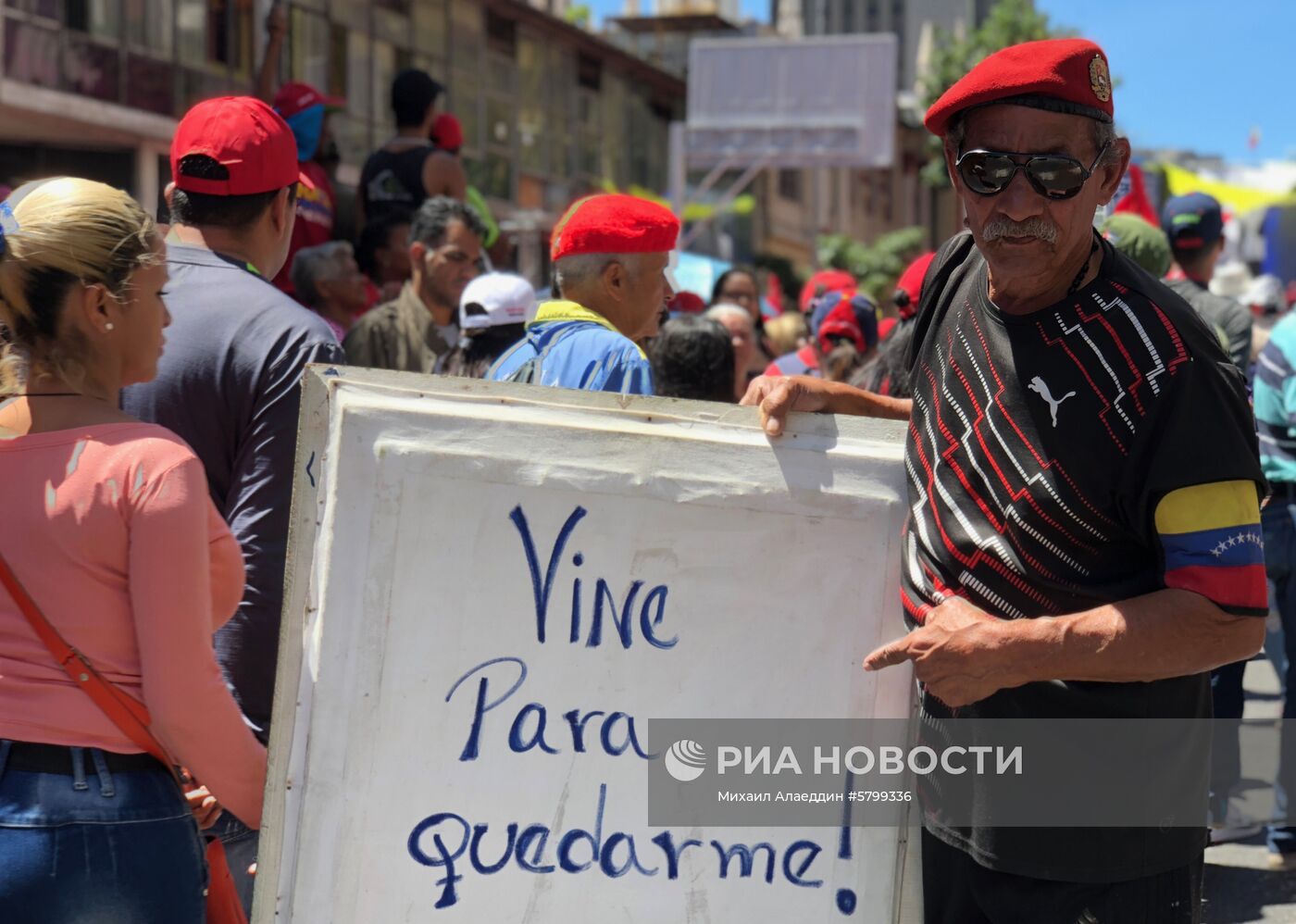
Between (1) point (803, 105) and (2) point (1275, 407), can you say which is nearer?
(2) point (1275, 407)

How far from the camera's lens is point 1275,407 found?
504 centimetres

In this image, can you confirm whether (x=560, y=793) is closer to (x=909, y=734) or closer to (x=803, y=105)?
(x=909, y=734)

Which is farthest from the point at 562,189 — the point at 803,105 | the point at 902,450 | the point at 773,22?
the point at 773,22

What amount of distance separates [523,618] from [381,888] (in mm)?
473

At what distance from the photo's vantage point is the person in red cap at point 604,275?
11.9 ft

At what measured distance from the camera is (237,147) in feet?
9.27

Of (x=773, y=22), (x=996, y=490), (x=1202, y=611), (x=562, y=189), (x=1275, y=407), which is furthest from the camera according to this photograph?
(x=773, y=22)

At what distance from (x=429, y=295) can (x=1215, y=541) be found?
4293mm

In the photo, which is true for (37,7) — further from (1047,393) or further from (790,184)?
(790,184)

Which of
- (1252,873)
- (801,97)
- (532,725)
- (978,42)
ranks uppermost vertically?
(978,42)

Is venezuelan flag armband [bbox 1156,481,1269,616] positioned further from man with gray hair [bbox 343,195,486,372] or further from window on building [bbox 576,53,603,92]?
window on building [bbox 576,53,603,92]

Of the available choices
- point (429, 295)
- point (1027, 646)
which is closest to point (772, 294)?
point (429, 295)

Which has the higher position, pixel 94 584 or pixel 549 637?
pixel 94 584

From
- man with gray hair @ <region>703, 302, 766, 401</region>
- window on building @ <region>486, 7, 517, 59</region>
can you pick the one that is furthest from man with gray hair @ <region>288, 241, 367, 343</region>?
window on building @ <region>486, 7, 517, 59</region>
